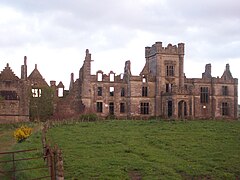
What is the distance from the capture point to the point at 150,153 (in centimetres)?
A: 2733

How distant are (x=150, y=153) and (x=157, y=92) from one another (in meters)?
38.9

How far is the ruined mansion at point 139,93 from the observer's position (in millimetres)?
61406

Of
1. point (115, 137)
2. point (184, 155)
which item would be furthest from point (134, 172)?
point (115, 137)

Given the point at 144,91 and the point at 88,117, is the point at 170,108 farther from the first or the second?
the point at 88,117

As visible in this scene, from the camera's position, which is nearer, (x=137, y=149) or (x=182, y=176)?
(x=182, y=176)

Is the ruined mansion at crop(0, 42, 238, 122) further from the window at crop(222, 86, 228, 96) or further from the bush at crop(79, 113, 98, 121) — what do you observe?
the bush at crop(79, 113, 98, 121)

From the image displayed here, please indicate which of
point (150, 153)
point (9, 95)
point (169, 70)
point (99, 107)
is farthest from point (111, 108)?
point (150, 153)

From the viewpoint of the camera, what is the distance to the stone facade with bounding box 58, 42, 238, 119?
6316cm

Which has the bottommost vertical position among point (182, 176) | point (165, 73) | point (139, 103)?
point (182, 176)

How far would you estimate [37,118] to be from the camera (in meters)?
61.6

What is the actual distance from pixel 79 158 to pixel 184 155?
22.9 feet

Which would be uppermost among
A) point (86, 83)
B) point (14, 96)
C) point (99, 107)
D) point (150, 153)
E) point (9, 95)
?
point (86, 83)

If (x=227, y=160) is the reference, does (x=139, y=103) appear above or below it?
above

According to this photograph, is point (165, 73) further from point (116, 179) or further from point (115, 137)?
point (116, 179)
